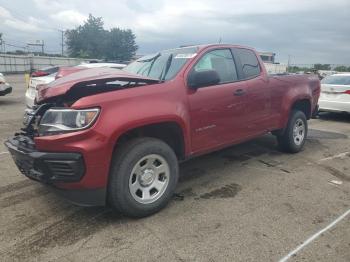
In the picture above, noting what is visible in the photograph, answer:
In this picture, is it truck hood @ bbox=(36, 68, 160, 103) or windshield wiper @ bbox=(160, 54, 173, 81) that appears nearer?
truck hood @ bbox=(36, 68, 160, 103)

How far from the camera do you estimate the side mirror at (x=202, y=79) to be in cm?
409

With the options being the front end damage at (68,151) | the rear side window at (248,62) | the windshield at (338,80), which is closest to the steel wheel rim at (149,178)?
the front end damage at (68,151)

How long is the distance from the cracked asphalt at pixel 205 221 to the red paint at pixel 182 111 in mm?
521

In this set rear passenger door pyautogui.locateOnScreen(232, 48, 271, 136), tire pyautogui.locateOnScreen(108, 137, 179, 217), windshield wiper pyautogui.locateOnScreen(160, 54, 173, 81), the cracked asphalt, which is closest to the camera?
the cracked asphalt

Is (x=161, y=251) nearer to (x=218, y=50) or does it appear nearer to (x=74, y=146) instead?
(x=74, y=146)

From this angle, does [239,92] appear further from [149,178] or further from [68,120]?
[68,120]

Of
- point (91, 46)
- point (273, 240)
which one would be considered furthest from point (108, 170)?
point (91, 46)

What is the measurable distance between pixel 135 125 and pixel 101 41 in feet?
254

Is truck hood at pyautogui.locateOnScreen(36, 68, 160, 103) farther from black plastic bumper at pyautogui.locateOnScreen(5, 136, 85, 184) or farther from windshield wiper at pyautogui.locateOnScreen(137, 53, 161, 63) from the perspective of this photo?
windshield wiper at pyautogui.locateOnScreen(137, 53, 161, 63)

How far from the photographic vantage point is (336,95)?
10.5 m

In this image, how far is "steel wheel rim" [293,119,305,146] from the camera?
6227 mm

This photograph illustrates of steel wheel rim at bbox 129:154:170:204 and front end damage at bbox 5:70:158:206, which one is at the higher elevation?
front end damage at bbox 5:70:158:206

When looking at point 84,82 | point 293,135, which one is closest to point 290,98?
point 293,135

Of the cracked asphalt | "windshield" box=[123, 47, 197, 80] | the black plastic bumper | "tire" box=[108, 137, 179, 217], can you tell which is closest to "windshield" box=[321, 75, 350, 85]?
the cracked asphalt
